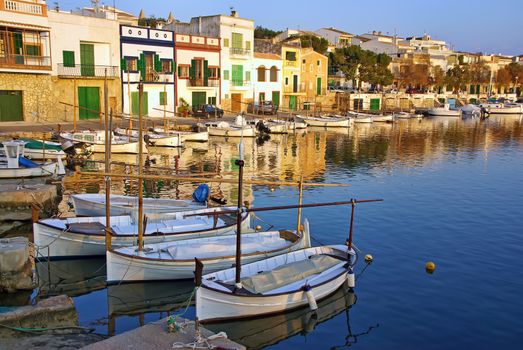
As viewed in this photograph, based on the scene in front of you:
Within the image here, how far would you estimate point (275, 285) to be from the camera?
537 inches

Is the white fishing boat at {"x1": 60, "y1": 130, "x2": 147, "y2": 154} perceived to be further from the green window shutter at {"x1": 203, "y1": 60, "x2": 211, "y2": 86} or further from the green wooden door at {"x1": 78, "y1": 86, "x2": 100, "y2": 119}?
the green window shutter at {"x1": 203, "y1": 60, "x2": 211, "y2": 86}


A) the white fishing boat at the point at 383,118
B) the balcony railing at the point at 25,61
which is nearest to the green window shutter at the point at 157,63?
the balcony railing at the point at 25,61

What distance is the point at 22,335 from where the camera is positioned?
34.7ft

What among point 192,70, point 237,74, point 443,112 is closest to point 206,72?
point 192,70

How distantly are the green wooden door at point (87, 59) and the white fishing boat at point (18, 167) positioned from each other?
66.7 ft

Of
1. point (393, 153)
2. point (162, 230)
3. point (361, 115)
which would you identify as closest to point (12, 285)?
point (162, 230)

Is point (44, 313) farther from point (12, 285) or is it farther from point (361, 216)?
point (361, 216)

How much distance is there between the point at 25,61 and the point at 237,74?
89.5ft

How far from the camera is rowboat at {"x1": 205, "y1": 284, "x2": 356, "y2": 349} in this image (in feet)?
41.3

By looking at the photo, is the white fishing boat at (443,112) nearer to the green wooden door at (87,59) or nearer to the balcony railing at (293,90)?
the balcony railing at (293,90)

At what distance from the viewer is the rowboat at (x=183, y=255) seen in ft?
48.6

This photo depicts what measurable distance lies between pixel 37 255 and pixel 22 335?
255 inches

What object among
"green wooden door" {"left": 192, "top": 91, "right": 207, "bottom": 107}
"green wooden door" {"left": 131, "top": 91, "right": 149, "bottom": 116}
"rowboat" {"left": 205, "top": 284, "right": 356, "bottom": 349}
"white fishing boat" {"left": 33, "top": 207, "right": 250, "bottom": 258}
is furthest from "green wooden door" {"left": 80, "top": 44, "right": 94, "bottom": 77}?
"rowboat" {"left": 205, "top": 284, "right": 356, "bottom": 349}

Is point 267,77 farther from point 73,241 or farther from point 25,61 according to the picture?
point 73,241
